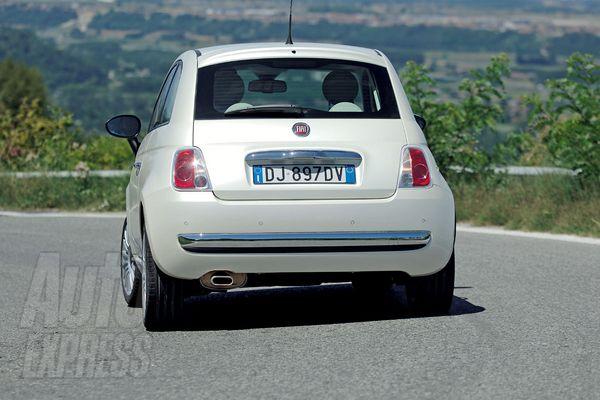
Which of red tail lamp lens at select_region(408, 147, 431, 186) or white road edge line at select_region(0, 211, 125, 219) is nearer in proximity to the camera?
red tail lamp lens at select_region(408, 147, 431, 186)

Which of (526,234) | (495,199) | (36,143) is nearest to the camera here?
(526,234)

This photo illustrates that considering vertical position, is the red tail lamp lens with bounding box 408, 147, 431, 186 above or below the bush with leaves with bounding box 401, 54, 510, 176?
above

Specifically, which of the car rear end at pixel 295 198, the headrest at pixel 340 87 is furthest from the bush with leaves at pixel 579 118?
the car rear end at pixel 295 198

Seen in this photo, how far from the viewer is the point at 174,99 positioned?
793cm

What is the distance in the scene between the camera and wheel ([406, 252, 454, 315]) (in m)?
7.98

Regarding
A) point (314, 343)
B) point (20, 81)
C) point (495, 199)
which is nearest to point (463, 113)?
point (495, 199)

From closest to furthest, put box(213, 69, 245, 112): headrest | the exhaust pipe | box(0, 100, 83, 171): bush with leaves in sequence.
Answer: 1. the exhaust pipe
2. box(213, 69, 245, 112): headrest
3. box(0, 100, 83, 171): bush with leaves

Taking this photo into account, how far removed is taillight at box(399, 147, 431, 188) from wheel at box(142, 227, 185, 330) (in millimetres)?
1392

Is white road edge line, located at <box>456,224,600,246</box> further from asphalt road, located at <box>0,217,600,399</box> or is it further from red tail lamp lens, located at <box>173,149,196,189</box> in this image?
red tail lamp lens, located at <box>173,149,196,189</box>

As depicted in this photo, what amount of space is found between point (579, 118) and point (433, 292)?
325 inches

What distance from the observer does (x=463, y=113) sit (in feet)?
59.3

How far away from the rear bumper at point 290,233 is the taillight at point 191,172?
0.19 ft

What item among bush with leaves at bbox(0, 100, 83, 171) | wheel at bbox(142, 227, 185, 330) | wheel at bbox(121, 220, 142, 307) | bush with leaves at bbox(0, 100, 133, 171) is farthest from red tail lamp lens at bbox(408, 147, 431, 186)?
bush with leaves at bbox(0, 100, 83, 171)

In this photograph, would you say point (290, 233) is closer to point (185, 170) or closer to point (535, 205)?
point (185, 170)
